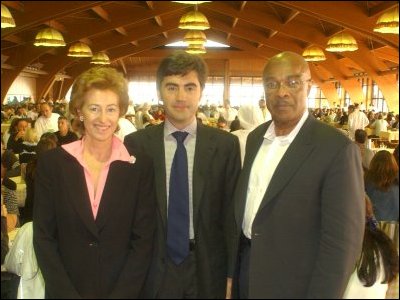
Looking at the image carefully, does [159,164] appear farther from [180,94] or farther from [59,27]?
[59,27]

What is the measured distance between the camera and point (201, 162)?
1548mm

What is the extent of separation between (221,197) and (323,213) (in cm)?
35

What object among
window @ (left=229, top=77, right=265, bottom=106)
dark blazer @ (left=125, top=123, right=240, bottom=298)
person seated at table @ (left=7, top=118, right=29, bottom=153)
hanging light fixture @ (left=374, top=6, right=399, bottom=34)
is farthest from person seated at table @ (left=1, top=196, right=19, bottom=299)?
window @ (left=229, top=77, right=265, bottom=106)

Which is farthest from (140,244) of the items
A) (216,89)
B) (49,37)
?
(216,89)

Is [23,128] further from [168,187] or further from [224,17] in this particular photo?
[224,17]

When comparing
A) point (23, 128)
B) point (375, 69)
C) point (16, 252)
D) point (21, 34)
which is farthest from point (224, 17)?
point (16, 252)

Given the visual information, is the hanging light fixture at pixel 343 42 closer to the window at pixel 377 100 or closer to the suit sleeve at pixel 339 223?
the suit sleeve at pixel 339 223

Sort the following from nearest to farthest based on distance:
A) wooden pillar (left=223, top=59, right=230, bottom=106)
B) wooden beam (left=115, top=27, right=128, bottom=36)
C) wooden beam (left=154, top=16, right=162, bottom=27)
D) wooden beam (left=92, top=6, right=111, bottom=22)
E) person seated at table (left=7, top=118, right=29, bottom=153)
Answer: person seated at table (left=7, top=118, right=29, bottom=153) → wooden beam (left=92, top=6, right=111, bottom=22) → wooden beam (left=154, top=16, right=162, bottom=27) → wooden beam (left=115, top=27, right=128, bottom=36) → wooden pillar (left=223, top=59, right=230, bottom=106)

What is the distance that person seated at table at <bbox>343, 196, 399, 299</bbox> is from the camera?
192 centimetres

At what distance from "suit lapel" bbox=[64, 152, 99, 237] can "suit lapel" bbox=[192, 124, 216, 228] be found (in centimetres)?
30

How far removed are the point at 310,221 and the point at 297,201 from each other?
0.06 m

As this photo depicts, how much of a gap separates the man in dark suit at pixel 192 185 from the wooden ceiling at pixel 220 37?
410 centimetres

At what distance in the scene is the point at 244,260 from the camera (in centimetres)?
157

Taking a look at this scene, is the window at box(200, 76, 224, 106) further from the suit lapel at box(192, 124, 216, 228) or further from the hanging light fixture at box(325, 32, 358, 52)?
the suit lapel at box(192, 124, 216, 228)
